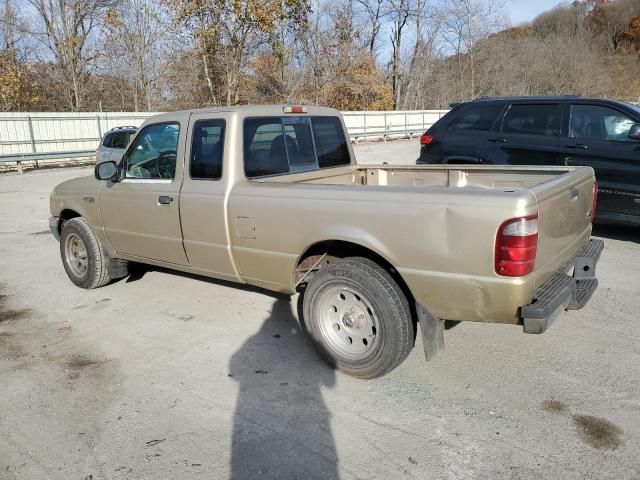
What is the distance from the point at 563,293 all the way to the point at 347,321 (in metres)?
1.41

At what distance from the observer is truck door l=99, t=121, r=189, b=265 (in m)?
4.47

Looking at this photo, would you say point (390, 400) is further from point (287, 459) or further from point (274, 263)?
point (274, 263)

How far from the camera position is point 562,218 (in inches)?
132

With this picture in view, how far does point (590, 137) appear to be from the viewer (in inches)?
258

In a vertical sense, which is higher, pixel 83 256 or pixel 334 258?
pixel 334 258

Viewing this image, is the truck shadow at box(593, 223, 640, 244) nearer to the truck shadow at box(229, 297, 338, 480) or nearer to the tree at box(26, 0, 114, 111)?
the truck shadow at box(229, 297, 338, 480)

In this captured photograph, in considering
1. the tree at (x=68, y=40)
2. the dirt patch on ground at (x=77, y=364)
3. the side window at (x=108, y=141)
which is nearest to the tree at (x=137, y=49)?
the tree at (x=68, y=40)

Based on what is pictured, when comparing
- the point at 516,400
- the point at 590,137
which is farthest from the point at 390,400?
the point at 590,137

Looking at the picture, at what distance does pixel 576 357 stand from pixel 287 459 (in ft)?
7.63

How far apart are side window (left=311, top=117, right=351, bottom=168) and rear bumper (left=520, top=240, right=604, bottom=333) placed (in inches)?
91.3

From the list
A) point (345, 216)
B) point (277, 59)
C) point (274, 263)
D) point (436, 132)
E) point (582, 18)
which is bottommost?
point (274, 263)

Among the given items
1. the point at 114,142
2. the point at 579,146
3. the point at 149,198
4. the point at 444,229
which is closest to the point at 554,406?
the point at 444,229

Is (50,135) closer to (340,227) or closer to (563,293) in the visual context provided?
(340,227)

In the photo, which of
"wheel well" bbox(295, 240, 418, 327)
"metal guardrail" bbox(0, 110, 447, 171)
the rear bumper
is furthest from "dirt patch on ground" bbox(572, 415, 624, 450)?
"metal guardrail" bbox(0, 110, 447, 171)
